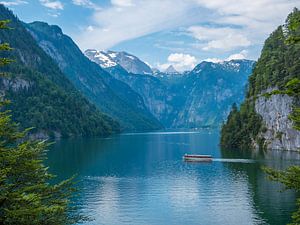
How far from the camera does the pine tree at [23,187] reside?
24.9m

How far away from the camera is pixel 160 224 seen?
6203 centimetres

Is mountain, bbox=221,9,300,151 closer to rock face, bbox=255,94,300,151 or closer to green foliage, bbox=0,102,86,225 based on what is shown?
rock face, bbox=255,94,300,151

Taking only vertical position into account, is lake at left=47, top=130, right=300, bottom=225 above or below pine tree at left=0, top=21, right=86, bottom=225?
below

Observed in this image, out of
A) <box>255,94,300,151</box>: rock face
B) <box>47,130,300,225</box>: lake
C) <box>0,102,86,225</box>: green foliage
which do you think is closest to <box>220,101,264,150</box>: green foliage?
<box>255,94,300,151</box>: rock face

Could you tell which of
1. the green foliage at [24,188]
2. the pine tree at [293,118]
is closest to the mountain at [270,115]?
the pine tree at [293,118]

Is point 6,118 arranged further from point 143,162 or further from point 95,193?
point 143,162

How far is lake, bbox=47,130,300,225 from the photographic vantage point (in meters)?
65.4

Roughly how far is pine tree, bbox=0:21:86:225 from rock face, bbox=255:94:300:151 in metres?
142

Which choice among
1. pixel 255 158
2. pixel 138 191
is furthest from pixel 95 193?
pixel 255 158

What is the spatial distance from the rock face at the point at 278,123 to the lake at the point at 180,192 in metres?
26.5

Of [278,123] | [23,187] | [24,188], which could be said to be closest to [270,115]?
[278,123]

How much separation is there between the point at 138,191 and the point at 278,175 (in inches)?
2520

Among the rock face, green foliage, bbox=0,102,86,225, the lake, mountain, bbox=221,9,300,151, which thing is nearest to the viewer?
green foliage, bbox=0,102,86,225

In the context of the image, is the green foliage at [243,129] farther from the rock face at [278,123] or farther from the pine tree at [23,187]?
the pine tree at [23,187]
